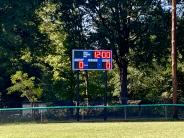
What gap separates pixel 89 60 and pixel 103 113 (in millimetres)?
4233

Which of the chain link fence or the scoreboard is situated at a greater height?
the scoreboard

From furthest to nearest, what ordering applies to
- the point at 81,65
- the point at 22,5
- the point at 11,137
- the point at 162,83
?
1. the point at 162,83
2. the point at 22,5
3. the point at 81,65
4. the point at 11,137

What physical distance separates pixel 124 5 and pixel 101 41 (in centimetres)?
363

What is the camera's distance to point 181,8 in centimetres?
4509

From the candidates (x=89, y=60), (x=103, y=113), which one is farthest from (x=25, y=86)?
(x=89, y=60)

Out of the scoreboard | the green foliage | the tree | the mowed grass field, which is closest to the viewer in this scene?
the mowed grass field

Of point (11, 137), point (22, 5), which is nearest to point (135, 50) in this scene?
point (22, 5)

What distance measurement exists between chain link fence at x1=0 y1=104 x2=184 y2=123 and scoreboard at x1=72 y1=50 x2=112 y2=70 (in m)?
2.88

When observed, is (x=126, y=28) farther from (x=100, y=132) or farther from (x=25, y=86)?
(x=100, y=132)

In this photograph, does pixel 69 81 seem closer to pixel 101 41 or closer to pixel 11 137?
pixel 101 41

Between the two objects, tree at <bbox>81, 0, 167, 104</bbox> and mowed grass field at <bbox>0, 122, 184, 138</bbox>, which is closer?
mowed grass field at <bbox>0, 122, 184, 138</bbox>

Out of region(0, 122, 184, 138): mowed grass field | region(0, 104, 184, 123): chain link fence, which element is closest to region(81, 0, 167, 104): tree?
region(0, 104, 184, 123): chain link fence

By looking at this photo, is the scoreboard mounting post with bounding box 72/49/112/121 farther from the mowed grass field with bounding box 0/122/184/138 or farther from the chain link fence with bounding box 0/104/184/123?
the mowed grass field with bounding box 0/122/184/138

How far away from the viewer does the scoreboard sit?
3484 cm
